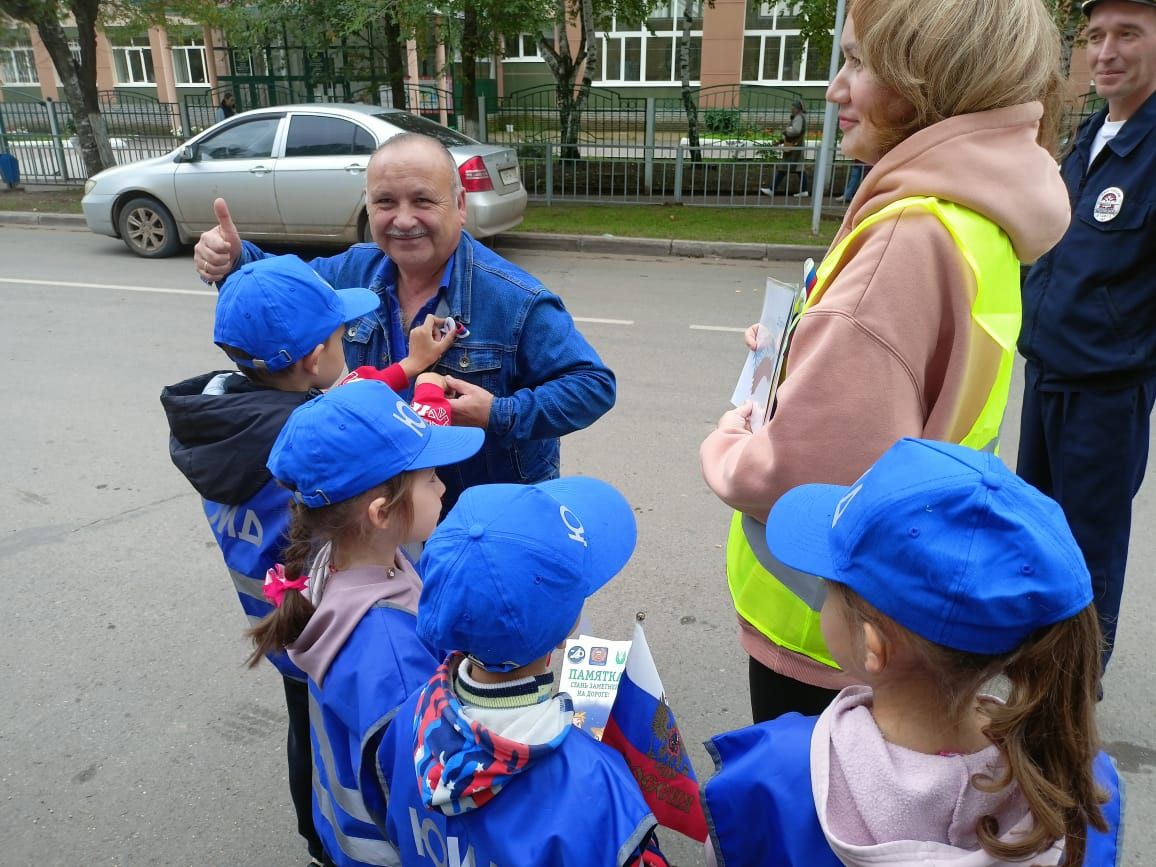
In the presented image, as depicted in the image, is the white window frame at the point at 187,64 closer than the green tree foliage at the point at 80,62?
No

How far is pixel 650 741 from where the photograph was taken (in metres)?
1.49

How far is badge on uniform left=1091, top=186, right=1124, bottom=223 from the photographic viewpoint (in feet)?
8.65

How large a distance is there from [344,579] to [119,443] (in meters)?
4.11

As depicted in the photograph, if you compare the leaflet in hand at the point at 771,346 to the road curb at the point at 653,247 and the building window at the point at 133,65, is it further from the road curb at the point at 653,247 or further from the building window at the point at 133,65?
the building window at the point at 133,65

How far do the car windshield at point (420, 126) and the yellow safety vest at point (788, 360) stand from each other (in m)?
8.53

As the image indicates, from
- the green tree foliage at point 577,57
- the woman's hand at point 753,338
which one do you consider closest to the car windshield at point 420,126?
the green tree foliage at point 577,57

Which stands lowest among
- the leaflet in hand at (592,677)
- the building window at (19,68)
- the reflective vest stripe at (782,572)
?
the leaflet in hand at (592,677)

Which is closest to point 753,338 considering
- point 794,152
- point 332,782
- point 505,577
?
point 505,577

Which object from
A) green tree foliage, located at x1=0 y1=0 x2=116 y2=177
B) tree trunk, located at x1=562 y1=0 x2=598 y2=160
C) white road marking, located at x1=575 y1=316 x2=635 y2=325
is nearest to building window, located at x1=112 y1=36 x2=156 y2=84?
green tree foliage, located at x1=0 y1=0 x2=116 y2=177

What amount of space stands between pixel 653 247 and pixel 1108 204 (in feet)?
26.7

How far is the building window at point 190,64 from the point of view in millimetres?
31667

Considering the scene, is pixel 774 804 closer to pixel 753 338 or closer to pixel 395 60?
pixel 753 338

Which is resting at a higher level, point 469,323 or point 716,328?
point 469,323

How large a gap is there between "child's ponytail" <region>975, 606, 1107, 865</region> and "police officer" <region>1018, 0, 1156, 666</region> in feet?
5.92
